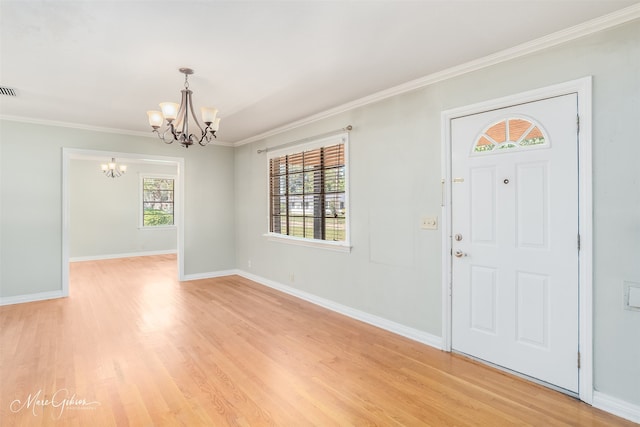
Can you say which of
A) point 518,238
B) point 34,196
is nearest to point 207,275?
point 34,196

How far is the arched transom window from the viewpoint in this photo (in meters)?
2.50

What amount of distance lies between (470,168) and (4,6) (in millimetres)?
3506

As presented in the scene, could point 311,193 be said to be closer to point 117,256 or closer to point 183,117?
point 183,117

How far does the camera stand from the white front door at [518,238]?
235 centimetres

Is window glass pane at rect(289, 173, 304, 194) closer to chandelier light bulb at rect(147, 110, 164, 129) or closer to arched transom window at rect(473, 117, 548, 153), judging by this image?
chandelier light bulb at rect(147, 110, 164, 129)

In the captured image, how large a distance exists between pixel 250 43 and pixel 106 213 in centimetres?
831

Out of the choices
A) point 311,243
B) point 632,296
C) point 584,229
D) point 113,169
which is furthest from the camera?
point 113,169

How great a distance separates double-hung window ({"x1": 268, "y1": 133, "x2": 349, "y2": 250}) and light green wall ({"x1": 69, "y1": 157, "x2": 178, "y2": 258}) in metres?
5.05

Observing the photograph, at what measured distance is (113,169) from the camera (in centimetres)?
841

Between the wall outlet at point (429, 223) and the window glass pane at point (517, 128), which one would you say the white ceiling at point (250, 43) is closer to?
→ the window glass pane at point (517, 128)

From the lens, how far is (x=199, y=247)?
20.4 ft

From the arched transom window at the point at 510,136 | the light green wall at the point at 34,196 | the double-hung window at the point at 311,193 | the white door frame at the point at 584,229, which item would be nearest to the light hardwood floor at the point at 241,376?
the white door frame at the point at 584,229

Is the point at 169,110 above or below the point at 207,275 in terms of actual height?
above

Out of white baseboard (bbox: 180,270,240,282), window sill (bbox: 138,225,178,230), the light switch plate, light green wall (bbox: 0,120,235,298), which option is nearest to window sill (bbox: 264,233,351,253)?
white baseboard (bbox: 180,270,240,282)
